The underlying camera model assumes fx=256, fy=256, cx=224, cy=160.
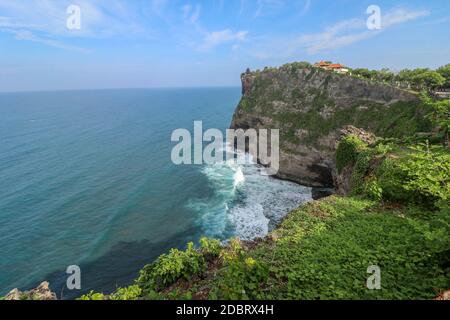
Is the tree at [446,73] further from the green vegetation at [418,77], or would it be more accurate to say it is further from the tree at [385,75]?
the tree at [385,75]

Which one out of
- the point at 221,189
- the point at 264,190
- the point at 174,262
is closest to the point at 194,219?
the point at 221,189

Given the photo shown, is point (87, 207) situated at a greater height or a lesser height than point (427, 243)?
lesser

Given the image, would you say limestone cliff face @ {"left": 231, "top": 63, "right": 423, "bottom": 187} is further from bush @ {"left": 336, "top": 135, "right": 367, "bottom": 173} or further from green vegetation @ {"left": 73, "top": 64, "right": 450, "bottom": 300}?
green vegetation @ {"left": 73, "top": 64, "right": 450, "bottom": 300}

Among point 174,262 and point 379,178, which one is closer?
point 174,262

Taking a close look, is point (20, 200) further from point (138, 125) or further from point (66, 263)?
point (138, 125)

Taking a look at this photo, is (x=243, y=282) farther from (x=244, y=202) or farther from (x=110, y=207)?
(x=110, y=207)
